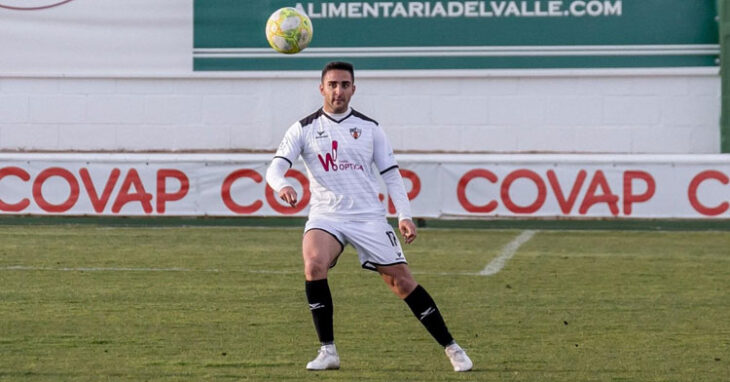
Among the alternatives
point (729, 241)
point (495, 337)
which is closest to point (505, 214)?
point (729, 241)

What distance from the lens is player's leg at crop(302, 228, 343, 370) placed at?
23.0 ft

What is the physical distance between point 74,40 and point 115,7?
31.1 inches

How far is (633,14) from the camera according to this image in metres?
18.4

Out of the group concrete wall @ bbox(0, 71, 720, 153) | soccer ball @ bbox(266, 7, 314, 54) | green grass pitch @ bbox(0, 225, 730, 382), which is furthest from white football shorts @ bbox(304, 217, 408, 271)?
concrete wall @ bbox(0, 71, 720, 153)

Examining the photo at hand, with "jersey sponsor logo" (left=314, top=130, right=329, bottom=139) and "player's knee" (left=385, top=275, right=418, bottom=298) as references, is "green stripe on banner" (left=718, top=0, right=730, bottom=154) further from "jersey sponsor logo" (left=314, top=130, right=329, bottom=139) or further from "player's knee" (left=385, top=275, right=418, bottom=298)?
"jersey sponsor logo" (left=314, top=130, right=329, bottom=139)

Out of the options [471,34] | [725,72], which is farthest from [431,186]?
[725,72]

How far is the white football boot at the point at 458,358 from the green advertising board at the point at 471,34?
1187 centimetres

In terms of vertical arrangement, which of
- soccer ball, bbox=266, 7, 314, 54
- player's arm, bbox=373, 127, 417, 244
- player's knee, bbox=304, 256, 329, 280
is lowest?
player's knee, bbox=304, 256, 329, 280

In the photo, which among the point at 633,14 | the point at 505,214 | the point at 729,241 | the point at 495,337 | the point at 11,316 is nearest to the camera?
the point at 495,337

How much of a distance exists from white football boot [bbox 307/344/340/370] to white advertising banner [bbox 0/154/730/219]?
30.8 ft

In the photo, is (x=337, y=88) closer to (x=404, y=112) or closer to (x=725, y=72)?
(x=404, y=112)

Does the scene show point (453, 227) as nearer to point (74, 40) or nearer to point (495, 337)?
point (74, 40)

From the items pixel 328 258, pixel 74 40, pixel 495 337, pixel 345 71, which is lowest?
pixel 495 337

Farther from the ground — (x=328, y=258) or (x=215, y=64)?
(x=215, y=64)
